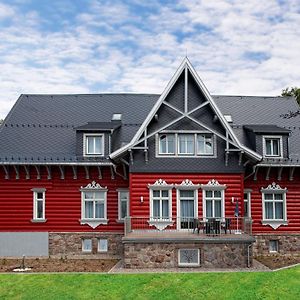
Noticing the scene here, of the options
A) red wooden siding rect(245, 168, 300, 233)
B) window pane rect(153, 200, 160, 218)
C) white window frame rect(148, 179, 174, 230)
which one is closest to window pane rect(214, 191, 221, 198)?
white window frame rect(148, 179, 174, 230)

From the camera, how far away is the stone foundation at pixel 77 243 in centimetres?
2444

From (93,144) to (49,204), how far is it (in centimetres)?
432

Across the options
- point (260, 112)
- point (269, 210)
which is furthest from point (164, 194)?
point (260, 112)

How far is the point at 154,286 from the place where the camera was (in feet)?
54.5

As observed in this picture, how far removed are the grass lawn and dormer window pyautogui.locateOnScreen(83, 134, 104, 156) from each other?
8452 millimetres

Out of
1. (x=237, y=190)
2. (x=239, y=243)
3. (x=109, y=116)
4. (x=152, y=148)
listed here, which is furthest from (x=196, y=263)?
(x=109, y=116)

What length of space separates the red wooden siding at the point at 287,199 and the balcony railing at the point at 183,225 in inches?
114

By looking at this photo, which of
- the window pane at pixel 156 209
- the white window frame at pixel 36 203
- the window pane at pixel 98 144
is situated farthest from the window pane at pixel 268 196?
the white window frame at pixel 36 203

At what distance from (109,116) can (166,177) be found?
7.04 m

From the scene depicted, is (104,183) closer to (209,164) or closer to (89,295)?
(209,164)

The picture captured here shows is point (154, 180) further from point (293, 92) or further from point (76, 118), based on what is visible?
point (293, 92)

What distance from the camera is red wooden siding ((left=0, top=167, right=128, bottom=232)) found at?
24625 millimetres

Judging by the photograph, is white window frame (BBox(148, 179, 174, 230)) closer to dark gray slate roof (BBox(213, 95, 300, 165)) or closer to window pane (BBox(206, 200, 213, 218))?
window pane (BBox(206, 200, 213, 218))

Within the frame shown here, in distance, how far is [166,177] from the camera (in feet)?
75.1
